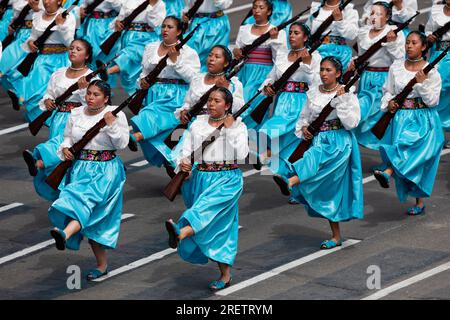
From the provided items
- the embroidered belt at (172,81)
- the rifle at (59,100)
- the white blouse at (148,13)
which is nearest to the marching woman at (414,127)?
the embroidered belt at (172,81)

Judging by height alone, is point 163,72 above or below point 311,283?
above

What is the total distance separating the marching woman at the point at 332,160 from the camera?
1569 cm

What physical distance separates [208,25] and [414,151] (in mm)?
4721

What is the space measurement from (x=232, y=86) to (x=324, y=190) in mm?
1736

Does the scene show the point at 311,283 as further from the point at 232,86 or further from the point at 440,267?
the point at 232,86

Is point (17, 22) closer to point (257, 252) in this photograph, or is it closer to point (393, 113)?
point (393, 113)

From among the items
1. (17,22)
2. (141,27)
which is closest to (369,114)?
(141,27)

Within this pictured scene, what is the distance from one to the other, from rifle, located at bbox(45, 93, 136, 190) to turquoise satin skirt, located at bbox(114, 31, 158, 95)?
460 centimetres

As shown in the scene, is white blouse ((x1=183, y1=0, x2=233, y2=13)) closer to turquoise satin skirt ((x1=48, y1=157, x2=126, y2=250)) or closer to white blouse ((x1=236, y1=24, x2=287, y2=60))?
white blouse ((x1=236, y1=24, x2=287, y2=60))

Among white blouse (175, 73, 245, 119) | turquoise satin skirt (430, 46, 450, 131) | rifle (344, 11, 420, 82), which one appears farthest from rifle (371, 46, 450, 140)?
turquoise satin skirt (430, 46, 450, 131)

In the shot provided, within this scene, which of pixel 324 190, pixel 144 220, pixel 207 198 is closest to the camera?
pixel 207 198

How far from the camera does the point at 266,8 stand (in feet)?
60.8

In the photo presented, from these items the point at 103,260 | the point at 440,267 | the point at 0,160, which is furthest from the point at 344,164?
the point at 0,160

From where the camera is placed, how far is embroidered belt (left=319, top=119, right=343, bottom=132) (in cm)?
Answer: 1589
